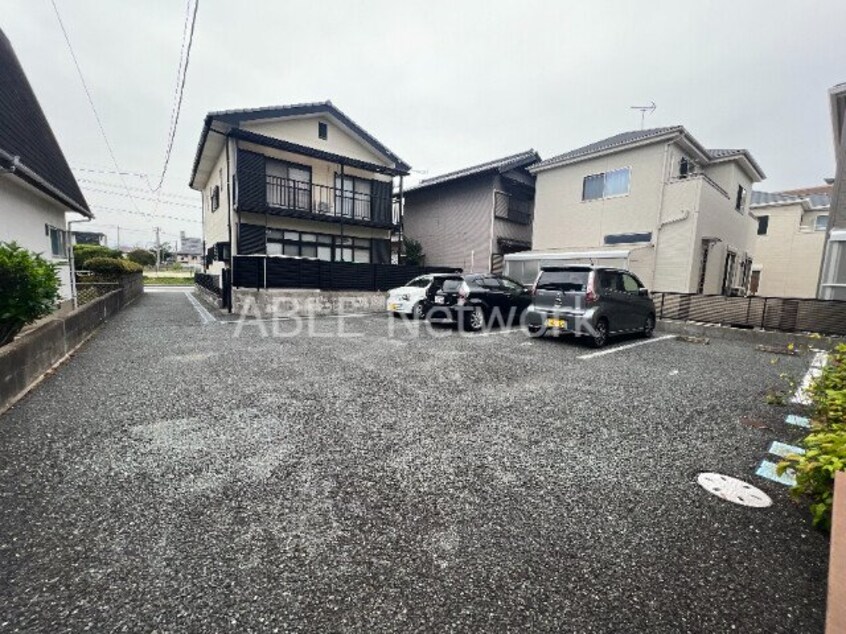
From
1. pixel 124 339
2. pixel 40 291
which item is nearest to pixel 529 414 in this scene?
pixel 40 291

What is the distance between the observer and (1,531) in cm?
202

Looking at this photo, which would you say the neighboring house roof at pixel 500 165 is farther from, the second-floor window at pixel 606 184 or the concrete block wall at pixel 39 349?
the concrete block wall at pixel 39 349

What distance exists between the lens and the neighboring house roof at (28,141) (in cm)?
697

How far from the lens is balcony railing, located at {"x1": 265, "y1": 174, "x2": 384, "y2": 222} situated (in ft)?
47.5

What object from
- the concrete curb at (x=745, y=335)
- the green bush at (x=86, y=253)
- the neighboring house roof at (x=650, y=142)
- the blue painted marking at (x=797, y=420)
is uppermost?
the neighboring house roof at (x=650, y=142)

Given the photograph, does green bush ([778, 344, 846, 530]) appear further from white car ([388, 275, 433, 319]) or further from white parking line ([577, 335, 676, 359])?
white car ([388, 275, 433, 319])

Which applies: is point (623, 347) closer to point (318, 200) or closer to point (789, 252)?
point (318, 200)

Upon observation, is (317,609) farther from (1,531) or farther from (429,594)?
(1,531)

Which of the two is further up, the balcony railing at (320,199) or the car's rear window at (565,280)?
the balcony railing at (320,199)

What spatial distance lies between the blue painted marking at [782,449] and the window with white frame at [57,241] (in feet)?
46.3

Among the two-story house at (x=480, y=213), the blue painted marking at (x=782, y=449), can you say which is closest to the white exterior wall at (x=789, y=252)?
the two-story house at (x=480, y=213)

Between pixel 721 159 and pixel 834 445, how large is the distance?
16.2 m

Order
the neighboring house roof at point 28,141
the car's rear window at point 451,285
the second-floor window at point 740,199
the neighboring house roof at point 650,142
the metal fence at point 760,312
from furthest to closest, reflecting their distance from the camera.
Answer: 1. the second-floor window at point 740,199
2. the neighboring house roof at point 650,142
3. the car's rear window at point 451,285
4. the metal fence at point 760,312
5. the neighboring house roof at point 28,141

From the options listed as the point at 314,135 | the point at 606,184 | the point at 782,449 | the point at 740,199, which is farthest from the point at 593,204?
the point at 782,449
